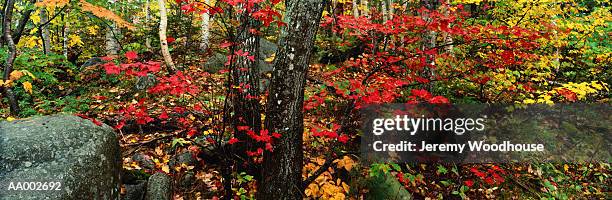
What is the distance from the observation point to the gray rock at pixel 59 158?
9.80ft

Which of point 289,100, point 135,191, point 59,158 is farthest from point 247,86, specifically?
point 59,158

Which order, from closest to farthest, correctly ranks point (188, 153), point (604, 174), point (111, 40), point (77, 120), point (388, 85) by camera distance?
1. point (77, 120)
2. point (388, 85)
3. point (188, 153)
4. point (604, 174)
5. point (111, 40)

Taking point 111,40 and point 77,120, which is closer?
point 77,120

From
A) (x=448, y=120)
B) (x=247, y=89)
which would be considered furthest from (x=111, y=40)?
(x=448, y=120)

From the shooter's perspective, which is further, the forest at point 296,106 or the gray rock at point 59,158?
the forest at point 296,106

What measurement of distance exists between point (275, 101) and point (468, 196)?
153 inches

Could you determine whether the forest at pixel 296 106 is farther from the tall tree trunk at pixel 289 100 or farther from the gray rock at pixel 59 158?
the gray rock at pixel 59 158

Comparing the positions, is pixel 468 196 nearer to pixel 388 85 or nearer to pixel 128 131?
pixel 388 85

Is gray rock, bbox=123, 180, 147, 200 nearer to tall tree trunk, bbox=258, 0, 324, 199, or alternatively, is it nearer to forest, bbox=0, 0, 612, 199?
forest, bbox=0, 0, 612, 199

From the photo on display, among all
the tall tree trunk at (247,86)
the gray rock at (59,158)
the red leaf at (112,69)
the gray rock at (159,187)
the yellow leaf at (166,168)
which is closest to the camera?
the gray rock at (59,158)

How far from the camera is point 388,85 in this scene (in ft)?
15.3

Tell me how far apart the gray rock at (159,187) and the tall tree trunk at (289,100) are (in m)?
1.19

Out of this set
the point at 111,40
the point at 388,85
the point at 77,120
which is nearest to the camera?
the point at 77,120

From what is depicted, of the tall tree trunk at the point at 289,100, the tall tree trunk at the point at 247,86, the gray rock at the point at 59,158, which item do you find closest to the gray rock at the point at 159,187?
the gray rock at the point at 59,158
